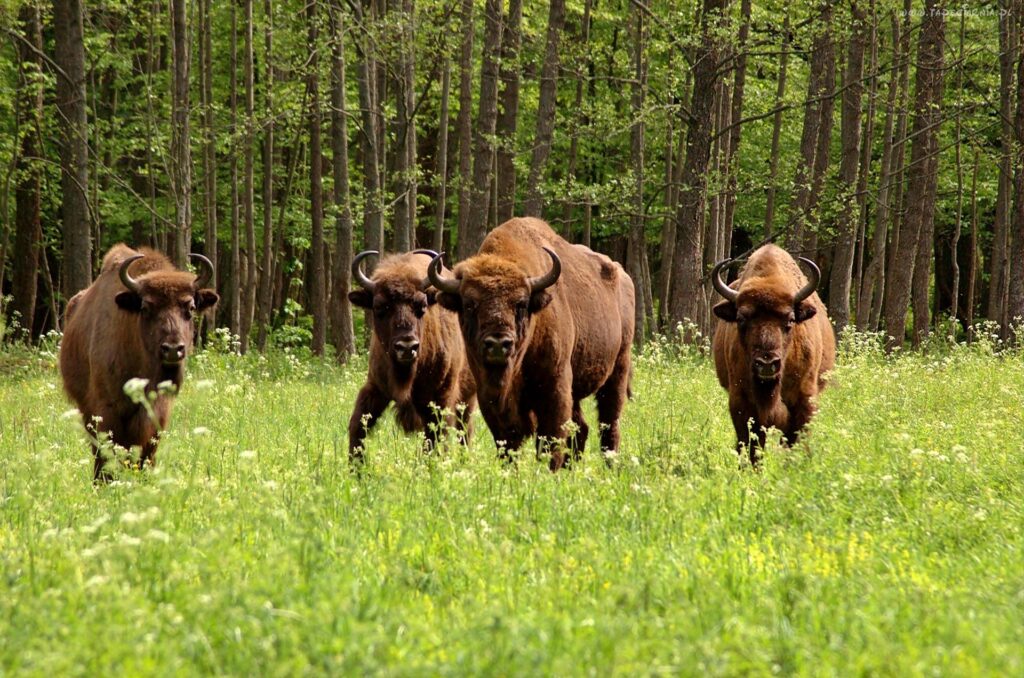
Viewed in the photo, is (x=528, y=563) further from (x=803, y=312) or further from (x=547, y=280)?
(x=803, y=312)

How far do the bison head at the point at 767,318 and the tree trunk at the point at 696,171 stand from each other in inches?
338

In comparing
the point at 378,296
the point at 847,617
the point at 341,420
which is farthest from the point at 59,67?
the point at 847,617

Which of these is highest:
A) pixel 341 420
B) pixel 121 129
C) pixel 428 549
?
pixel 121 129

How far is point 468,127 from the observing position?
20.9m

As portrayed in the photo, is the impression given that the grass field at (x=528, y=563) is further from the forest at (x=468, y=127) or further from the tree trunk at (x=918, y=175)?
the tree trunk at (x=918, y=175)

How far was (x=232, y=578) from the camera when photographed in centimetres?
431

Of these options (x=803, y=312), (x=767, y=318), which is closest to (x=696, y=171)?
(x=803, y=312)

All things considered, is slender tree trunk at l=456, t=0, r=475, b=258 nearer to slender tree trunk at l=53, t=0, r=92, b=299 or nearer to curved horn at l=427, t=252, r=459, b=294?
slender tree trunk at l=53, t=0, r=92, b=299

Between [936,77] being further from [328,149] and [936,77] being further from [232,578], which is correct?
[232,578]

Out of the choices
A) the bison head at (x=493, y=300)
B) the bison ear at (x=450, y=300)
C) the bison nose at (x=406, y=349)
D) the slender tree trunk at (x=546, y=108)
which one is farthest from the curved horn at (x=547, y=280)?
the slender tree trunk at (x=546, y=108)

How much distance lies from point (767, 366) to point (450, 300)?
2.44m

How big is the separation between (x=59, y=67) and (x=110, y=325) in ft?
35.4

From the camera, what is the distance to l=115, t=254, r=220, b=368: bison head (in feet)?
26.1

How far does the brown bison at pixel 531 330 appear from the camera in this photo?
7.64m
